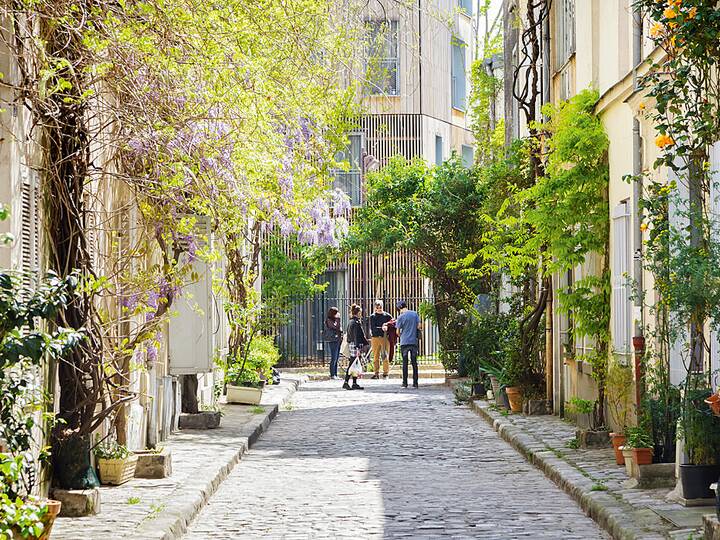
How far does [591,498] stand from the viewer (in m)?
11.1

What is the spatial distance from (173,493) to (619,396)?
15.5ft

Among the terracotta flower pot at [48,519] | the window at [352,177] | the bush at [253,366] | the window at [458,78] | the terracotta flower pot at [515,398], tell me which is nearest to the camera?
the terracotta flower pot at [48,519]

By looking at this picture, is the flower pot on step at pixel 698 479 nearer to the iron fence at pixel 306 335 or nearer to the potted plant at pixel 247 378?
the potted plant at pixel 247 378

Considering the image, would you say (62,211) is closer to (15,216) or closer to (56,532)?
(15,216)

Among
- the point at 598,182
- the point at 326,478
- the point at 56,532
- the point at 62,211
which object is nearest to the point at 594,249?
the point at 598,182

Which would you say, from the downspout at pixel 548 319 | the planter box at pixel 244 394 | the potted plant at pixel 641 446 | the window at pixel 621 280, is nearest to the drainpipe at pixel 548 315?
the downspout at pixel 548 319

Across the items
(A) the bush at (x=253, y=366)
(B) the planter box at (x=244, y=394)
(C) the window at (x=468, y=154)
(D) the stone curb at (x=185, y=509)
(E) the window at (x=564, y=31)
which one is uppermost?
(C) the window at (x=468, y=154)

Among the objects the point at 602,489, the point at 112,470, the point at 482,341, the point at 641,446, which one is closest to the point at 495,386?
the point at 482,341

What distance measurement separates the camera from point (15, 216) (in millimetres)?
10023

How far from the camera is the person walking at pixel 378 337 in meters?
33.2

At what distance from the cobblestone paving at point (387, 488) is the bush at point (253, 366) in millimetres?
1762

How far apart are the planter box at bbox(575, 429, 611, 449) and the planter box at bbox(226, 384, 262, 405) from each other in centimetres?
858

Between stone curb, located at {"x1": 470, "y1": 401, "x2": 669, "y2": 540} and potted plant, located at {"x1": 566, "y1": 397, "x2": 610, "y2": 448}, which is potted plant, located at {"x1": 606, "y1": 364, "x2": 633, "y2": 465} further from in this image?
potted plant, located at {"x1": 566, "y1": 397, "x2": 610, "y2": 448}

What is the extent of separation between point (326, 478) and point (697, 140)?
548cm
